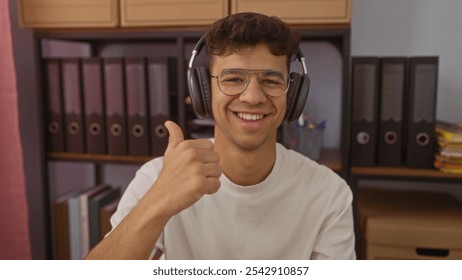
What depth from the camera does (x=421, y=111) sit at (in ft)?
4.10

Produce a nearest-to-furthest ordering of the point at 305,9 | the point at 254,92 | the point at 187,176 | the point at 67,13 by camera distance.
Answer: the point at 187,176, the point at 254,92, the point at 305,9, the point at 67,13

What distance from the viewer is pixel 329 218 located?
0.96m

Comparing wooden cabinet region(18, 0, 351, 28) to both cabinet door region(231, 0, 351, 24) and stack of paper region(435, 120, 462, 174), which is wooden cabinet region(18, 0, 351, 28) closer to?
cabinet door region(231, 0, 351, 24)

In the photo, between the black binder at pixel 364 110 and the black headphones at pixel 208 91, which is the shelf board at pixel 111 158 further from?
the black headphones at pixel 208 91

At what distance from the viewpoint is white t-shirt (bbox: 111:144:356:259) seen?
94cm

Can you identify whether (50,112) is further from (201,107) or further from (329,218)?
(329,218)

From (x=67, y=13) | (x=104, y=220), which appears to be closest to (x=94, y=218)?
(x=104, y=220)

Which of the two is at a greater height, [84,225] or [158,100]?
[158,100]

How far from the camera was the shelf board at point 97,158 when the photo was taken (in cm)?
139

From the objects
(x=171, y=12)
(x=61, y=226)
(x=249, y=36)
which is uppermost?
(x=171, y=12)

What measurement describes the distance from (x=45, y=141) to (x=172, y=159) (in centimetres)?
86

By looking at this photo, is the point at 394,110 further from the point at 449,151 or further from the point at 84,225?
the point at 84,225

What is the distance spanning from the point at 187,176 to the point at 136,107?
70 cm
